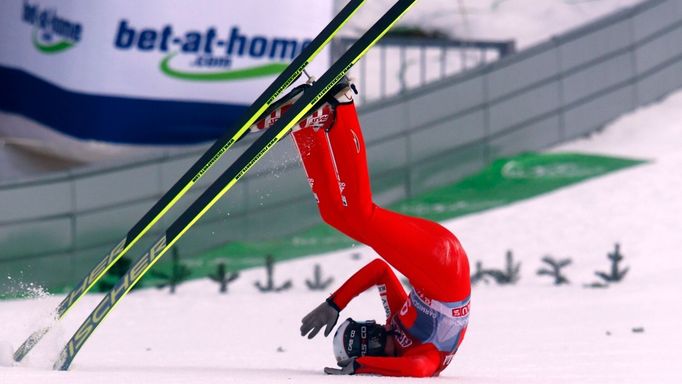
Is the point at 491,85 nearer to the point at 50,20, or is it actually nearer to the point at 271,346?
the point at 50,20

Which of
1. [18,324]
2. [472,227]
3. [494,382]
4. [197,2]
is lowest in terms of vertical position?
[472,227]

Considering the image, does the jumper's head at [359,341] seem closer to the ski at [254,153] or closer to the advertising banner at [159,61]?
the ski at [254,153]

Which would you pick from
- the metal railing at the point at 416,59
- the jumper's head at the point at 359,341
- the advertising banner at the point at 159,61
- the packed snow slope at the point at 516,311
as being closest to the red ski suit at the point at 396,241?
the jumper's head at the point at 359,341

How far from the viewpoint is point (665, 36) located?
49.8ft

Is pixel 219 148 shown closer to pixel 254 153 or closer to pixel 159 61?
pixel 254 153

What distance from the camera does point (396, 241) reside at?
5555 mm

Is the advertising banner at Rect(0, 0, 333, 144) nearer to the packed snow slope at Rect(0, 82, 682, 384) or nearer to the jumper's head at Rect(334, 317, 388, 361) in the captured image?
the packed snow slope at Rect(0, 82, 682, 384)

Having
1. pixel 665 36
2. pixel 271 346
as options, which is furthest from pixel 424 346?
pixel 665 36

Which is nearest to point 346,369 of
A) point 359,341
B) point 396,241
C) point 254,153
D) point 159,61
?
point 359,341

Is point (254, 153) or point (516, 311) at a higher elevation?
point (254, 153)

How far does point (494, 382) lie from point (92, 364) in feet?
7.21

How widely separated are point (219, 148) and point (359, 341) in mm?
1081

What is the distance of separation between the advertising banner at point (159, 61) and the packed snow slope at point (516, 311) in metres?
1.80

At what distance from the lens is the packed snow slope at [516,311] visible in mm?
6230
